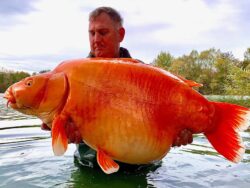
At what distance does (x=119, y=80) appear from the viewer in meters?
3.30

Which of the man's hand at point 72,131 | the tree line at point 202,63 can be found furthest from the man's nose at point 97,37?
the tree line at point 202,63

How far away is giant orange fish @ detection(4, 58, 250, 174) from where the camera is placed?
10.6 ft

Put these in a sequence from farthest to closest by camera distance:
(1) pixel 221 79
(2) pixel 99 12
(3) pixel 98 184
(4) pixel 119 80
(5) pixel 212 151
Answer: (1) pixel 221 79 → (5) pixel 212 151 → (2) pixel 99 12 → (3) pixel 98 184 → (4) pixel 119 80

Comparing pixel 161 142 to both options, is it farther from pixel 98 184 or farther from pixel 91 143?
pixel 98 184

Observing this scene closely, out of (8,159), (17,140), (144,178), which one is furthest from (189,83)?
(17,140)

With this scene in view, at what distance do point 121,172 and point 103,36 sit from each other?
168 centimetres

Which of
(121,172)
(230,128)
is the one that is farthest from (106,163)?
(121,172)

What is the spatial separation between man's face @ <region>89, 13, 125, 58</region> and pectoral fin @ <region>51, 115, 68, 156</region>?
1.80 meters

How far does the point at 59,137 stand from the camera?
10.7 ft

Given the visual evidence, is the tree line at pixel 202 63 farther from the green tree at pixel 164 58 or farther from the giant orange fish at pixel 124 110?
the giant orange fish at pixel 124 110

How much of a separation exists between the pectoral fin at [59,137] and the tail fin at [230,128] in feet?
4.07

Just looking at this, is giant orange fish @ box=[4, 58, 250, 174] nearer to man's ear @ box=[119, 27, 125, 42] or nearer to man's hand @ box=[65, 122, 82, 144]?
man's hand @ box=[65, 122, 82, 144]

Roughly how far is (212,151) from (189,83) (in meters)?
3.42

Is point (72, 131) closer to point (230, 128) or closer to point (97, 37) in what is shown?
point (230, 128)
